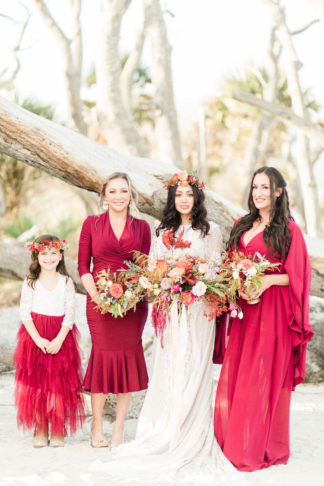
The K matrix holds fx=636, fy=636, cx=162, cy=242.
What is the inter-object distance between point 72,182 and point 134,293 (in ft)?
4.88

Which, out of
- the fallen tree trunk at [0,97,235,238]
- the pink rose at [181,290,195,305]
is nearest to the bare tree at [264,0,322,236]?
the fallen tree trunk at [0,97,235,238]

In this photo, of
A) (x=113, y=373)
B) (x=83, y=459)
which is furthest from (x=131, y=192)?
(x=83, y=459)

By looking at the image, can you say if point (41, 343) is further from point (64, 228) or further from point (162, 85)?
point (64, 228)

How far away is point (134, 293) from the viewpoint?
4121 mm

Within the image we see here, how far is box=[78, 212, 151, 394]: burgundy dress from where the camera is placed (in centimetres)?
447

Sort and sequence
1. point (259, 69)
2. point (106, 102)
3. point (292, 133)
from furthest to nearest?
1. point (292, 133)
2. point (259, 69)
3. point (106, 102)

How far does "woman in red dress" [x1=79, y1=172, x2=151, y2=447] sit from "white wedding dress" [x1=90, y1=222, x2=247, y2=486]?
0.16 metres

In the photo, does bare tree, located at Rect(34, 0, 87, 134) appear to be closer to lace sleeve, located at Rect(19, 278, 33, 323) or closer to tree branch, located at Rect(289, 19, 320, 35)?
tree branch, located at Rect(289, 19, 320, 35)

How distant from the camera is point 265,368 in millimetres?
4172

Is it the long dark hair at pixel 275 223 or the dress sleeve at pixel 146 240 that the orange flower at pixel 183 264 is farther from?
the dress sleeve at pixel 146 240

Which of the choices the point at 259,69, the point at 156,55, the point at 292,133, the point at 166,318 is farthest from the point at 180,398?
the point at 292,133

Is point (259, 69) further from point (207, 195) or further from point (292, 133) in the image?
point (207, 195)

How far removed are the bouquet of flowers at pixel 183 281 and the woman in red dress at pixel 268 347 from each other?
23cm

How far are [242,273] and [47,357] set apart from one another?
62.8 inches
